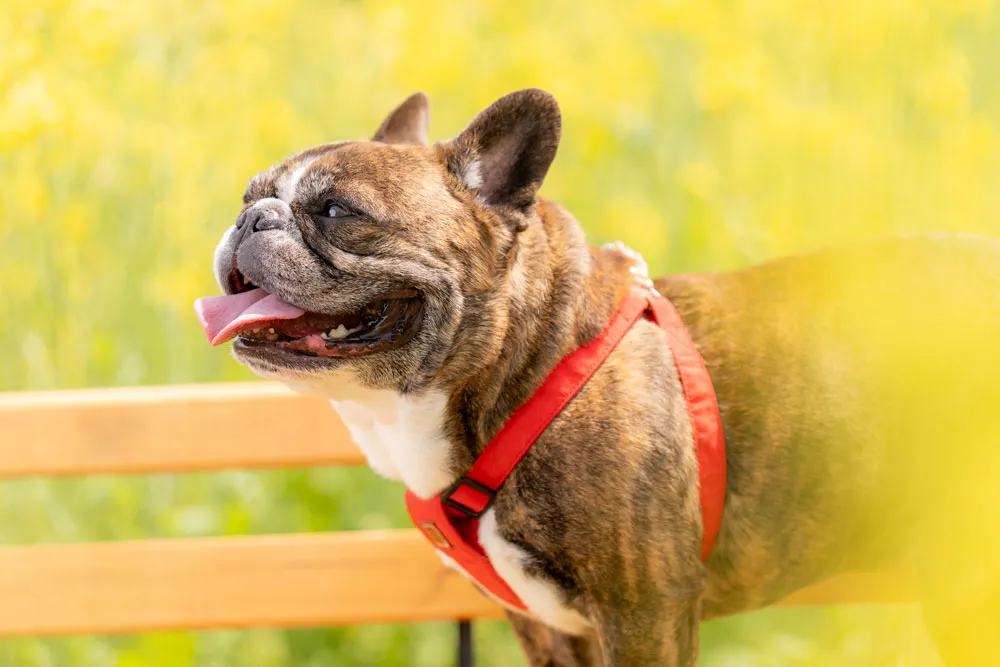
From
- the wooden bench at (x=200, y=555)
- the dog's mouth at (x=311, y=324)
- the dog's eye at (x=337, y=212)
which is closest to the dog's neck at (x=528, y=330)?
the dog's mouth at (x=311, y=324)

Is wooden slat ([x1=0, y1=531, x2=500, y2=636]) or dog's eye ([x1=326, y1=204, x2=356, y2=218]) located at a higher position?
dog's eye ([x1=326, y1=204, x2=356, y2=218])

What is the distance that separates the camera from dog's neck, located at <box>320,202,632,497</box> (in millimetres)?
1541

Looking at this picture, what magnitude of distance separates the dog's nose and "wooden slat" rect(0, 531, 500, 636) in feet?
3.29

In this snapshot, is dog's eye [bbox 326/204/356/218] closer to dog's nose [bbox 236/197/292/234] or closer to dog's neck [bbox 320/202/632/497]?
dog's nose [bbox 236/197/292/234]

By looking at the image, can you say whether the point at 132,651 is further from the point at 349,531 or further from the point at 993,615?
the point at 993,615

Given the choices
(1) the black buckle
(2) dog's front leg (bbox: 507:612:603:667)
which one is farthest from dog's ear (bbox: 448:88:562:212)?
(2) dog's front leg (bbox: 507:612:603:667)

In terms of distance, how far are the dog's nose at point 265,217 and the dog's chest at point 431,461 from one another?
30 cm

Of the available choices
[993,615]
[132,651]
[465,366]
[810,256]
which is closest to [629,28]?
[810,256]

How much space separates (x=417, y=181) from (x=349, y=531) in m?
1.32

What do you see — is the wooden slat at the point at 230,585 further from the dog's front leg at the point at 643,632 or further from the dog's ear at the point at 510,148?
the dog's ear at the point at 510,148

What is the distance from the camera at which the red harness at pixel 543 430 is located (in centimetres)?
152

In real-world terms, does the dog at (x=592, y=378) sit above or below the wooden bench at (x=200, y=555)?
above

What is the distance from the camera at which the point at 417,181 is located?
1.53 m

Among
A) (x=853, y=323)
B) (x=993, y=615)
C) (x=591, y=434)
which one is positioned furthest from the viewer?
(x=853, y=323)
